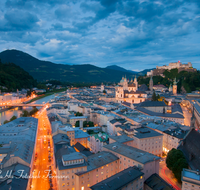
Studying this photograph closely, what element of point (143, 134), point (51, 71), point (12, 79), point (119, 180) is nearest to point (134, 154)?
point (119, 180)

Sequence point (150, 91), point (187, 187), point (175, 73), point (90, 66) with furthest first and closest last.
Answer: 1. point (90, 66)
2. point (175, 73)
3. point (150, 91)
4. point (187, 187)

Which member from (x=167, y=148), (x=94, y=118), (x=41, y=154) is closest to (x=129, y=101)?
(x=94, y=118)

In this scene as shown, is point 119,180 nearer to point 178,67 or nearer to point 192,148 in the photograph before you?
point 192,148

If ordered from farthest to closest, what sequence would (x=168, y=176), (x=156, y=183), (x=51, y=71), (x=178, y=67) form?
(x=51, y=71) < (x=178, y=67) < (x=168, y=176) < (x=156, y=183)

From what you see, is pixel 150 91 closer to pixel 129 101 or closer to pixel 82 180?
pixel 129 101

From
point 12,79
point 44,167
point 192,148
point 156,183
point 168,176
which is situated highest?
point 12,79

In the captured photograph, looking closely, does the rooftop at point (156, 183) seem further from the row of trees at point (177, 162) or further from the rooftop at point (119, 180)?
the row of trees at point (177, 162)

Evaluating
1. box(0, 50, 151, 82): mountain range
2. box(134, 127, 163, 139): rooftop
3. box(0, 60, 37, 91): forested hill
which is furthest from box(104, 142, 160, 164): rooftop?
box(0, 50, 151, 82): mountain range

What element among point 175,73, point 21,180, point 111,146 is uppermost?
point 175,73

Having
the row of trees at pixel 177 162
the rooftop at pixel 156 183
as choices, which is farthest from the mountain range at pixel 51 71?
the rooftop at pixel 156 183
